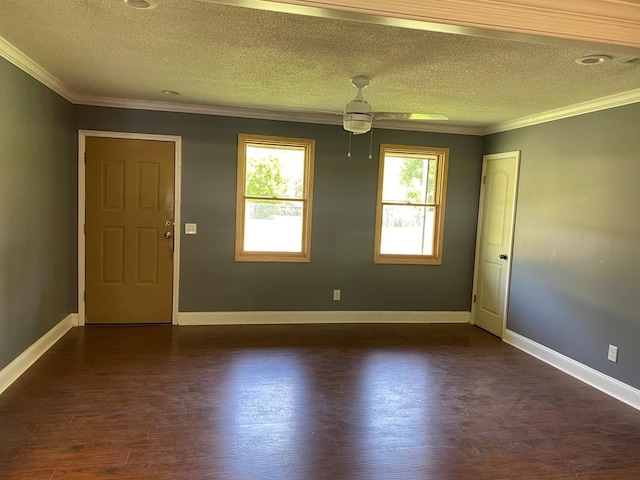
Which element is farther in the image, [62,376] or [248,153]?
[248,153]

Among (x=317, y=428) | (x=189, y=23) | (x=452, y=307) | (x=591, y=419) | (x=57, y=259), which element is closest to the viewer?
(x=189, y=23)

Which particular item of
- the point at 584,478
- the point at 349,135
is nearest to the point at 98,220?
the point at 349,135

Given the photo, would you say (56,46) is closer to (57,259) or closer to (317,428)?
(57,259)

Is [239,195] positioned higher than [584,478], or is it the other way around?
[239,195]

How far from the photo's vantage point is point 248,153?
5.06 metres

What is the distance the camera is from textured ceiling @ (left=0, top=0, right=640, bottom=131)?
2.41 meters

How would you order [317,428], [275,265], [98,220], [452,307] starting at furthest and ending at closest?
1. [452,307]
2. [275,265]
3. [98,220]
4. [317,428]

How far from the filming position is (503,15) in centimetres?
186

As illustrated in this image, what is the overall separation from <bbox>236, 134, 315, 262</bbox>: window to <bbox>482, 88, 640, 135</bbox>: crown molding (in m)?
2.18

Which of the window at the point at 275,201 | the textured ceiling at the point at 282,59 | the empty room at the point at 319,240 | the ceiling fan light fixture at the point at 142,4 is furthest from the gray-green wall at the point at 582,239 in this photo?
the ceiling fan light fixture at the point at 142,4

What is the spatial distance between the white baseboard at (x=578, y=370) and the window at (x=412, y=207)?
132 centimetres

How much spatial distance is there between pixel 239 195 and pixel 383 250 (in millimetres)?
1841

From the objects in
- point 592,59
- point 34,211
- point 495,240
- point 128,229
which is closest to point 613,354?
point 495,240

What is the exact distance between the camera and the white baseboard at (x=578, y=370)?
3488 mm
